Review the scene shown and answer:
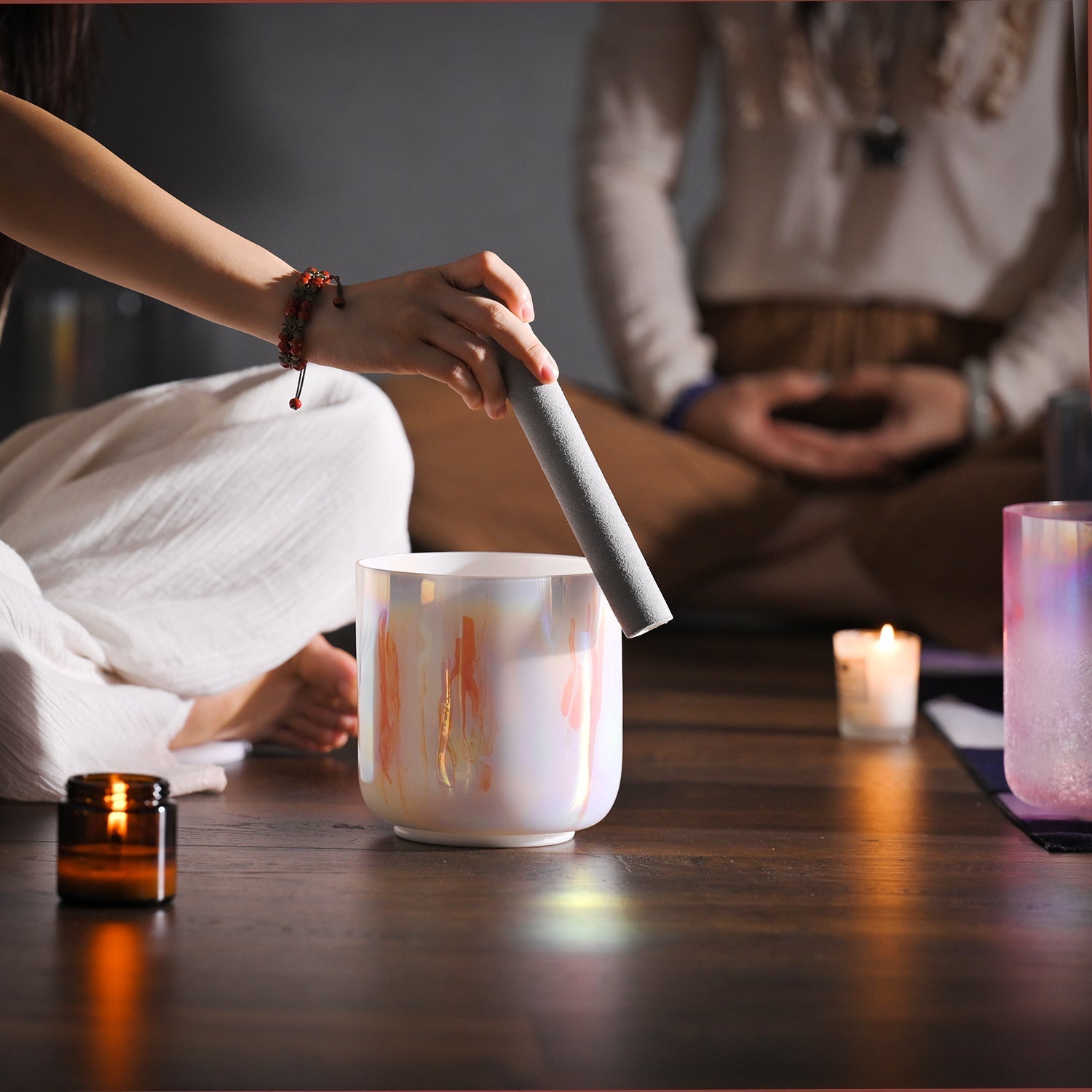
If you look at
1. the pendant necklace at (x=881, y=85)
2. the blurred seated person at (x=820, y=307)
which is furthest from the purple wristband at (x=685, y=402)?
the pendant necklace at (x=881, y=85)

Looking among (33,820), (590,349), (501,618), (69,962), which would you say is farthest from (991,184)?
(69,962)

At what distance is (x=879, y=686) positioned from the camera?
130 centimetres

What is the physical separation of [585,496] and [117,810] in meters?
0.33

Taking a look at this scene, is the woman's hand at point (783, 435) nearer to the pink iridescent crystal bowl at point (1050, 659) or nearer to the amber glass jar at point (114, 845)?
the pink iridescent crystal bowl at point (1050, 659)

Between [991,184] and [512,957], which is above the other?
[991,184]

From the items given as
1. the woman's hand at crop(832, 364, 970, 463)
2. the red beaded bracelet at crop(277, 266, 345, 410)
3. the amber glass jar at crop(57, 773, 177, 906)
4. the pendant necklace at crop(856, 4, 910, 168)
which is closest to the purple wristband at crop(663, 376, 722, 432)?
the woman's hand at crop(832, 364, 970, 463)

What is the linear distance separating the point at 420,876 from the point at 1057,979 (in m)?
0.37

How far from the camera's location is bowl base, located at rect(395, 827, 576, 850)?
93 centimetres

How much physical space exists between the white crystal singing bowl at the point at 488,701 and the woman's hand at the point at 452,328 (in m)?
0.12

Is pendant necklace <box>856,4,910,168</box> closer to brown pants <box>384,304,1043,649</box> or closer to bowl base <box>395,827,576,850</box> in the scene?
brown pants <box>384,304,1043,649</box>

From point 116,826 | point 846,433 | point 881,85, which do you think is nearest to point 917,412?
point 846,433

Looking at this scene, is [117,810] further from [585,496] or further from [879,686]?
[879,686]

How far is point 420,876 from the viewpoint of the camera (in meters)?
0.88

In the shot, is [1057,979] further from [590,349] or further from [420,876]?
[590,349]
